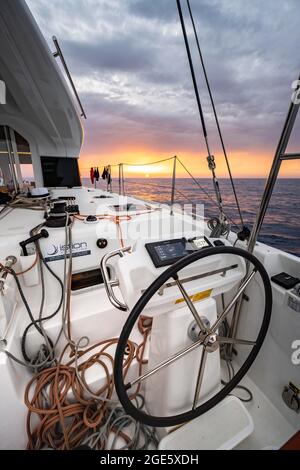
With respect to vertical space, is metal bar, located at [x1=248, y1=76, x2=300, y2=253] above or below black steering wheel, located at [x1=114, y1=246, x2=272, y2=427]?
above

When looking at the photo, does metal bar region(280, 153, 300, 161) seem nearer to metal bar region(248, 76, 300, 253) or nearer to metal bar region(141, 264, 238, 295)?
metal bar region(248, 76, 300, 253)

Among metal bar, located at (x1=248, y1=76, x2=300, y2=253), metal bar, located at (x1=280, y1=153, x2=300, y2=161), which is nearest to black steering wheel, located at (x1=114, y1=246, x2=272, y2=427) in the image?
metal bar, located at (x1=248, y1=76, x2=300, y2=253)

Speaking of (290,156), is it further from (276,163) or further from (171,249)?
(171,249)

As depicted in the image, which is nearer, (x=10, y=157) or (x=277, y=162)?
(x=277, y=162)

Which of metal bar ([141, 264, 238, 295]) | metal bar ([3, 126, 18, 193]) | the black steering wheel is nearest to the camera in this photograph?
the black steering wheel

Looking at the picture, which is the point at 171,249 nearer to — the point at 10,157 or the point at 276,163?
the point at 276,163

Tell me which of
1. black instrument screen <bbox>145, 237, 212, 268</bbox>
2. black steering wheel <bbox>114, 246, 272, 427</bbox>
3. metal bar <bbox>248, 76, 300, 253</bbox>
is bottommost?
black steering wheel <bbox>114, 246, 272, 427</bbox>

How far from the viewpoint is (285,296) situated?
917mm

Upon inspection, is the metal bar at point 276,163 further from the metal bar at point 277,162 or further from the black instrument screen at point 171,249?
the black instrument screen at point 171,249

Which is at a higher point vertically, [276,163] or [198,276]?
[276,163]

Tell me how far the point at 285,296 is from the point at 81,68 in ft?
14.5

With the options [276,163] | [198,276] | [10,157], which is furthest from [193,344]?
[10,157]

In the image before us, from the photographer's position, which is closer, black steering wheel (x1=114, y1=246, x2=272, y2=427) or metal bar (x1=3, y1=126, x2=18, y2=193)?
black steering wheel (x1=114, y1=246, x2=272, y2=427)

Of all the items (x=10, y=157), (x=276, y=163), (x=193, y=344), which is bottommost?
(x=193, y=344)
